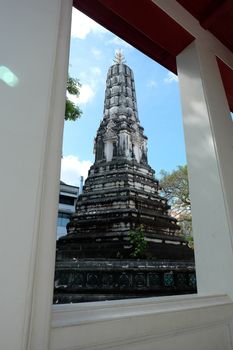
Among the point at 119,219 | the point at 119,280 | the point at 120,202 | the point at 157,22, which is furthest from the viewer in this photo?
the point at 120,202

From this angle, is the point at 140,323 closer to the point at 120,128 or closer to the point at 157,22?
the point at 157,22

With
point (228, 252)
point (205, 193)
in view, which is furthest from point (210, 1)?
point (228, 252)

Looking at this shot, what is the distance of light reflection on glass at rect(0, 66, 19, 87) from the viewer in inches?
22.9

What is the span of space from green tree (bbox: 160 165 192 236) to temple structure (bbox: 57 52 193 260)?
4715 millimetres

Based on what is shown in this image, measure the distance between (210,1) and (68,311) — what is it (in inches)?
69.2

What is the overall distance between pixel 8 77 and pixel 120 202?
3.86 metres

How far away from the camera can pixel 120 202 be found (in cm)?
435

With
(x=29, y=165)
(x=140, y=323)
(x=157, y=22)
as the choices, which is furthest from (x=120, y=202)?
(x=29, y=165)

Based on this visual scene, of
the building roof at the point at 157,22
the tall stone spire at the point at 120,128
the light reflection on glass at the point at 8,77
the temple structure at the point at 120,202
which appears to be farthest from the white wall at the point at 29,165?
the tall stone spire at the point at 120,128

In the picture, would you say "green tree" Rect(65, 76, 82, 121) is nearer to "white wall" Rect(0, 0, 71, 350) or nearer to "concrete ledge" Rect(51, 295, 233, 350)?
"white wall" Rect(0, 0, 71, 350)

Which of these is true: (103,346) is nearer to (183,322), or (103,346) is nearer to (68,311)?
(68,311)

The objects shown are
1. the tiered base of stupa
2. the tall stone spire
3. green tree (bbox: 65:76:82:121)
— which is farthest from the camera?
the tall stone spire

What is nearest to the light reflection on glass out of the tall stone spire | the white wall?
the white wall

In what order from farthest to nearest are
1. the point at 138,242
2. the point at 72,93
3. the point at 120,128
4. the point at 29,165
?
the point at 120,128 → the point at 138,242 → the point at 72,93 → the point at 29,165
